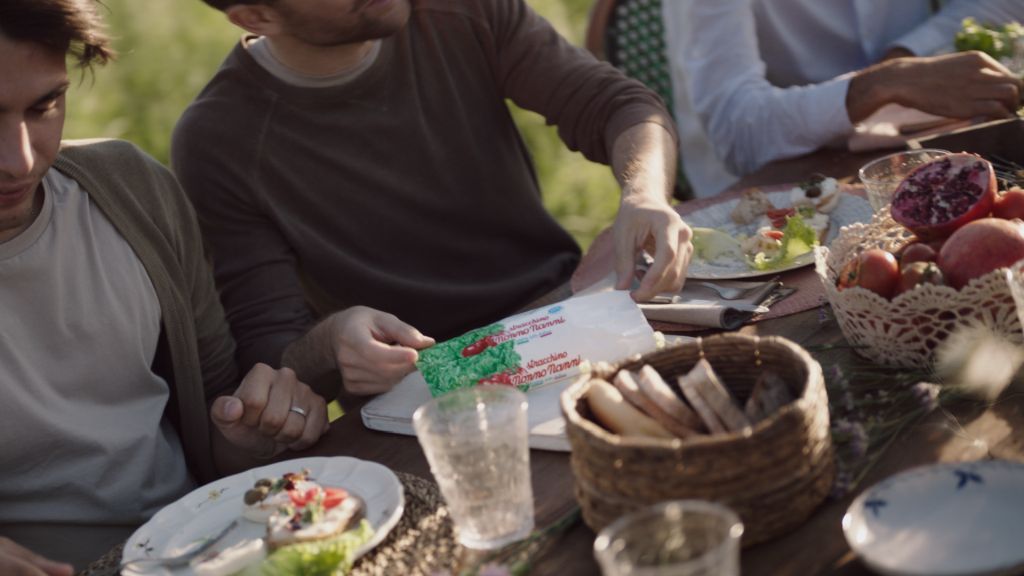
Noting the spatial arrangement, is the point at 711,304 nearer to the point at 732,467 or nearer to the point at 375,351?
the point at 375,351

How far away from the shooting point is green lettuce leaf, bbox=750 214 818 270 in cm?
182

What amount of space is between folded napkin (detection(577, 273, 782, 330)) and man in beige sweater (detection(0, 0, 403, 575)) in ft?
1.74

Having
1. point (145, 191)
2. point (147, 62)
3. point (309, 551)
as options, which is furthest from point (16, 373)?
point (147, 62)

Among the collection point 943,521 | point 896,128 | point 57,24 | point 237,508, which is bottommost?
point 896,128

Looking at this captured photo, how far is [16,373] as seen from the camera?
1766mm

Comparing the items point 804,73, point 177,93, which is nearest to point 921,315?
point 804,73

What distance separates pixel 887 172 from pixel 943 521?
3.17ft

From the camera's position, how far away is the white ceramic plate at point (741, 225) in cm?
181

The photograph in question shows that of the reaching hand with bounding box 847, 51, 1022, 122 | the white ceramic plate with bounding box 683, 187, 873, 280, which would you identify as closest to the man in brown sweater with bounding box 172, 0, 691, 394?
the white ceramic plate with bounding box 683, 187, 873, 280

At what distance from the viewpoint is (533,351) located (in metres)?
1.53

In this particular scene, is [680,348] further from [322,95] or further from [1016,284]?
[322,95]

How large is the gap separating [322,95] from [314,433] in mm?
955

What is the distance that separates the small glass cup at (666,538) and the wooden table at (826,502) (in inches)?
6.3

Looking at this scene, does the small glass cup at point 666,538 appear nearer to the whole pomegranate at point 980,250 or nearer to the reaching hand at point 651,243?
the whole pomegranate at point 980,250
